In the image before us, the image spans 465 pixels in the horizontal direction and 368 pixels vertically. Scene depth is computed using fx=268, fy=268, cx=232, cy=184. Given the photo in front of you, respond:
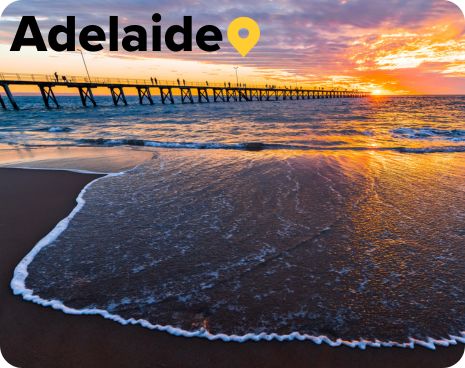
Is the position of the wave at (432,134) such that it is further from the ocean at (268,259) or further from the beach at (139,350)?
the beach at (139,350)

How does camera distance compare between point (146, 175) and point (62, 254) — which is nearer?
point (62, 254)

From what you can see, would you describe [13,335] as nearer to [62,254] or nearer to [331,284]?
[62,254]

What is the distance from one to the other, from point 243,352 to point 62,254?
258 cm

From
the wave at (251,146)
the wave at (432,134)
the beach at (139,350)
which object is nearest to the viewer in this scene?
the beach at (139,350)

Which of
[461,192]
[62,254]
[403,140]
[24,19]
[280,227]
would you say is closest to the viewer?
[62,254]

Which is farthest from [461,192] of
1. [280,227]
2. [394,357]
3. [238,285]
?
[238,285]

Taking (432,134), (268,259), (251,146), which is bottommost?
(268,259)

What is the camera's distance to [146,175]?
22.0 ft

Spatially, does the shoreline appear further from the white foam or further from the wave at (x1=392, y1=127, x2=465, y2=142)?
the wave at (x1=392, y1=127, x2=465, y2=142)

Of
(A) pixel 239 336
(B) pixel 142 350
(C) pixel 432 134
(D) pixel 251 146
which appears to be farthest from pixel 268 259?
(C) pixel 432 134

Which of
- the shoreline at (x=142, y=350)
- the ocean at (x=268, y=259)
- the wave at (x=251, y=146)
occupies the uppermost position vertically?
the wave at (x=251, y=146)

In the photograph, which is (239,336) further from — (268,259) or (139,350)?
(268,259)

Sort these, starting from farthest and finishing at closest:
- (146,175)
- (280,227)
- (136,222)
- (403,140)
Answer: (403,140), (146,175), (136,222), (280,227)

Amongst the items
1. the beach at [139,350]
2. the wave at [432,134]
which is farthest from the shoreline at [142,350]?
the wave at [432,134]
